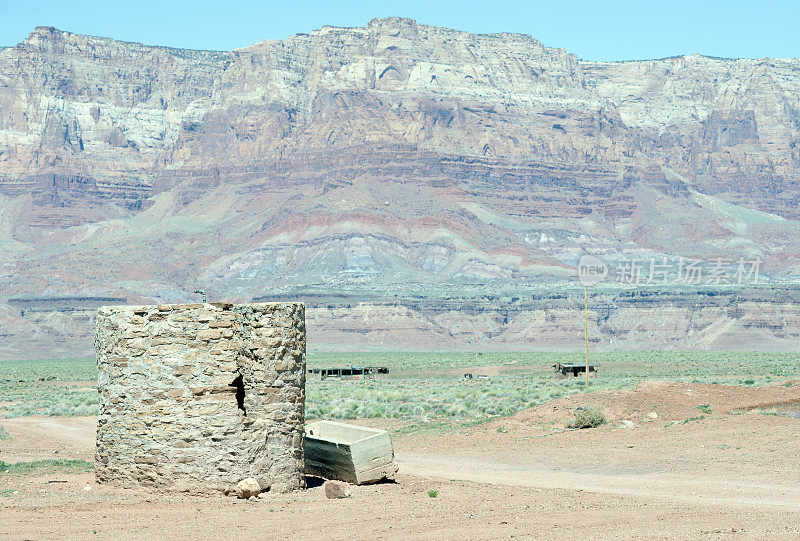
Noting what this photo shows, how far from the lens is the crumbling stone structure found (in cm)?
1806

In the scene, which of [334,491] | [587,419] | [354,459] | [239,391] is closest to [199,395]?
[239,391]

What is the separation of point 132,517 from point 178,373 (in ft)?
7.94

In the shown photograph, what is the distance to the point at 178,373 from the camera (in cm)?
1805

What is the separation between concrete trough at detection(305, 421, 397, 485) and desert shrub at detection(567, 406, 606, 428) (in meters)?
10.9

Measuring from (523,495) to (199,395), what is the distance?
567 centimetres

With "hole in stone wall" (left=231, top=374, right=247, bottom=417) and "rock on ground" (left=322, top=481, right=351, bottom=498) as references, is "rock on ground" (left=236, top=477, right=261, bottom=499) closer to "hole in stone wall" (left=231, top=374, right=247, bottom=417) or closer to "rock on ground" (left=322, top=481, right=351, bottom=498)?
"hole in stone wall" (left=231, top=374, right=247, bottom=417)

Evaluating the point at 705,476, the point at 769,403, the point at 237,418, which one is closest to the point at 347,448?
the point at 237,418

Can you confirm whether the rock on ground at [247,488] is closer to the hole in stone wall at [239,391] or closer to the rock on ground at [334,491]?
the hole in stone wall at [239,391]

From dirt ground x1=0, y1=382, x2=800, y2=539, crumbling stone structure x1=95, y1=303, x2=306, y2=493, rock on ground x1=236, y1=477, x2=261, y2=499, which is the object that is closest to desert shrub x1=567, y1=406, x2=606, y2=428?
dirt ground x1=0, y1=382, x2=800, y2=539

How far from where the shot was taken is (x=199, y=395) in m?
18.0

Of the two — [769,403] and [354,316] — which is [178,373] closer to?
[769,403]

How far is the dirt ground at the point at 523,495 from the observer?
52.3 ft

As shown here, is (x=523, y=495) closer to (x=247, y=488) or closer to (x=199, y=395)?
(x=247, y=488)

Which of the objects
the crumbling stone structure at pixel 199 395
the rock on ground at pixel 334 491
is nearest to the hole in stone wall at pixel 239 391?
the crumbling stone structure at pixel 199 395
